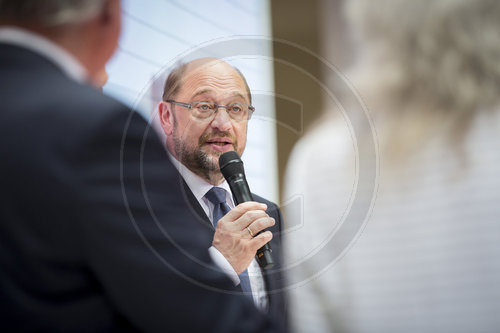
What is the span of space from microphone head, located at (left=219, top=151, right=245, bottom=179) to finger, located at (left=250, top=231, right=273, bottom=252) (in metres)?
0.11

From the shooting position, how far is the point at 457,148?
30.1 inches

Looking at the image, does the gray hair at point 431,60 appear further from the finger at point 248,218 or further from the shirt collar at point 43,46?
the shirt collar at point 43,46

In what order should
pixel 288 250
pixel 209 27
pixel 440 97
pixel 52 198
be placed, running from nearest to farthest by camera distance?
pixel 52 198, pixel 440 97, pixel 288 250, pixel 209 27

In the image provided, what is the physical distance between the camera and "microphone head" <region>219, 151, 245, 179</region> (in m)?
0.83

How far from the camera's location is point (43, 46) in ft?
2.37

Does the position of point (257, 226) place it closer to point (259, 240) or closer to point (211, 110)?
point (259, 240)

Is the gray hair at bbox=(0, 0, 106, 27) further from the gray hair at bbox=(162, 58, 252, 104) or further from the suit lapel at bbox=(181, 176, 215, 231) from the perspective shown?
the suit lapel at bbox=(181, 176, 215, 231)

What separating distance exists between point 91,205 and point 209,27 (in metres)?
0.61

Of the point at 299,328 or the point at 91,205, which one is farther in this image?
the point at 299,328

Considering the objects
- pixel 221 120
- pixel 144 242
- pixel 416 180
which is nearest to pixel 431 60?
pixel 416 180

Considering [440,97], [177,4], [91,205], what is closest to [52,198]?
[91,205]

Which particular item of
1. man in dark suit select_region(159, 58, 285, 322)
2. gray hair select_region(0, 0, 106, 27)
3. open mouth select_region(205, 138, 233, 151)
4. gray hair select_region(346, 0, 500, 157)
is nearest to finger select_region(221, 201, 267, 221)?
man in dark suit select_region(159, 58, 285, 322)

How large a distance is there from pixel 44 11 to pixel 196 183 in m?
0.36

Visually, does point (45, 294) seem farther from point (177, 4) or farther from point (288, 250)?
point (177, 4)
